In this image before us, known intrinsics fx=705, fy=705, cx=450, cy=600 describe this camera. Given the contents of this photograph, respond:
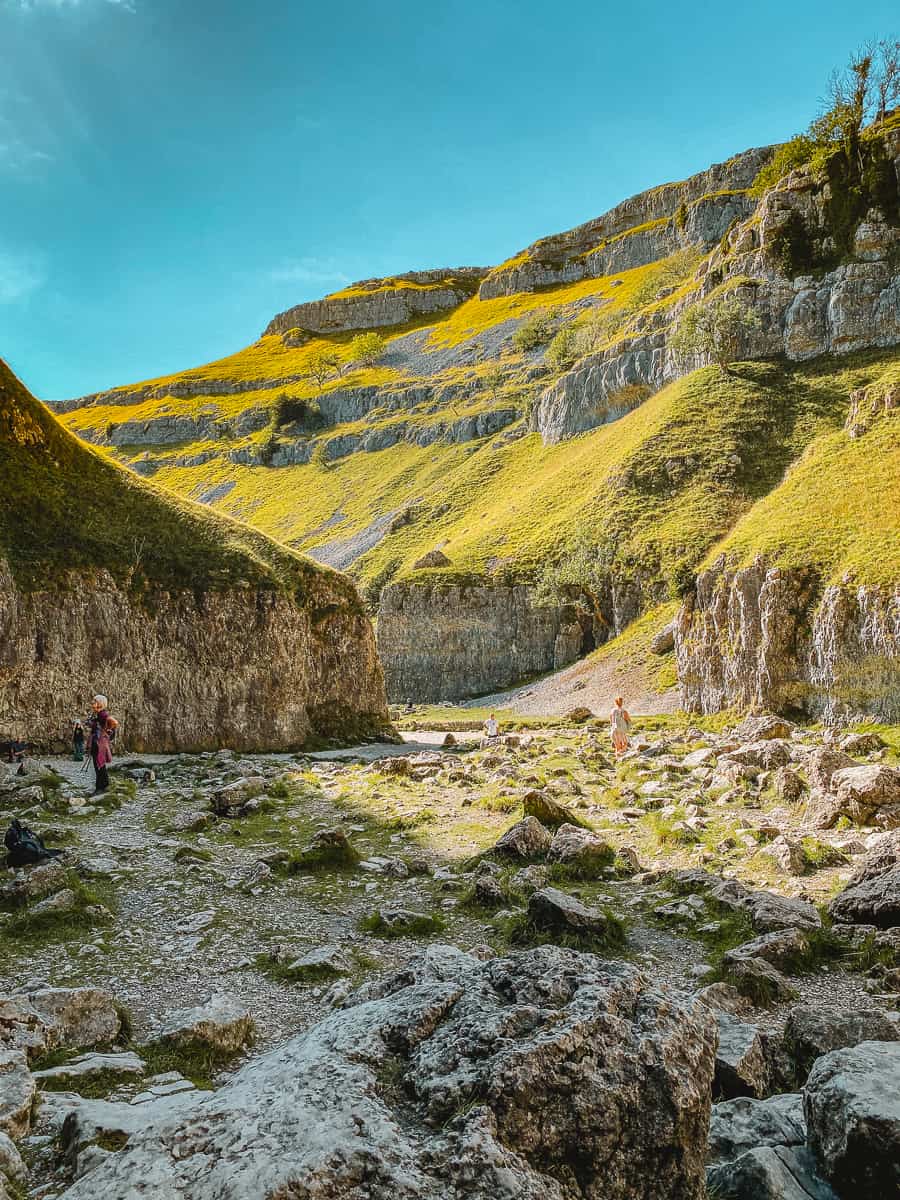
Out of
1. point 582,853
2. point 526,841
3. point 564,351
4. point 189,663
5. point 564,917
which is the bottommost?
point 582,853

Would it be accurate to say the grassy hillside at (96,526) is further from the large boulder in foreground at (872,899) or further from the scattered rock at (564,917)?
the large boulder in foreground at (872,899)

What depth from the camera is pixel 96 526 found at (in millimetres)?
31938

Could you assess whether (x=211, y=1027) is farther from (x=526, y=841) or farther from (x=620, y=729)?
(x=620, y=729)

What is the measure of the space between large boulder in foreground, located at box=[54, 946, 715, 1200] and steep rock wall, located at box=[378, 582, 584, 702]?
2747 inches

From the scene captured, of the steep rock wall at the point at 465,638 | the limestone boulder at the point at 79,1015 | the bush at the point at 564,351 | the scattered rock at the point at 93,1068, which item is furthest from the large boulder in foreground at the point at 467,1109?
the bush at the point at 564,351

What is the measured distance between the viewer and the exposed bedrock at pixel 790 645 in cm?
2875

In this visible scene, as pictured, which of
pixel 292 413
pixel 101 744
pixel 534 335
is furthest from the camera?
pixel 292 413

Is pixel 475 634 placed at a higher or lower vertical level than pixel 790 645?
lower

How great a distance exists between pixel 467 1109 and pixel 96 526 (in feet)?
108

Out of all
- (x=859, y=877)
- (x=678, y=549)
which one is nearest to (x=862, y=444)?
(x=678, y=549)

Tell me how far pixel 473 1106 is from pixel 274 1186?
3.58ft

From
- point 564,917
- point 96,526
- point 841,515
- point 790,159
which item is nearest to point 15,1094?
point 564,917

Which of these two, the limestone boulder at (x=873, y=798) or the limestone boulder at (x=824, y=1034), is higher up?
the limestone boulder at (x=824, y=1034)

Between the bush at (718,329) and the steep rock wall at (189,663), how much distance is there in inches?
2584
